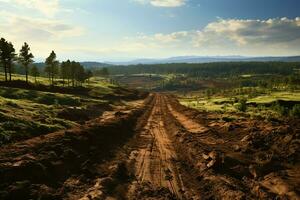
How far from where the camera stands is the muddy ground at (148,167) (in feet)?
66.5

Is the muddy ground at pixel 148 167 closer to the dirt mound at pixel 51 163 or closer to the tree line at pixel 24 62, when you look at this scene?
the dirt mound at pixel 51 163

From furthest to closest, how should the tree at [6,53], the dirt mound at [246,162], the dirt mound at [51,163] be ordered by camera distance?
the tree at [6,53] < the dirt mound at [246,162] < the dirt mound at [51,163]

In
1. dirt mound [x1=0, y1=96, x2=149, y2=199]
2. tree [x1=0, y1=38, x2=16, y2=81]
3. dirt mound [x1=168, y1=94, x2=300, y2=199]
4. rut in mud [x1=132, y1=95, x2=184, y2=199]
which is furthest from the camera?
tree [x1=0, y1=38, x2=16, y2=81]

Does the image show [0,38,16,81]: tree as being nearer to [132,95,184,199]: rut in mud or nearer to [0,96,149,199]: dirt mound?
[132,95,184,199]: rut in mud

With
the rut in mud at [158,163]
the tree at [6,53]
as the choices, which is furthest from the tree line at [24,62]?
the rut in mud at [158,163]

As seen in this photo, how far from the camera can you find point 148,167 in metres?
27.2

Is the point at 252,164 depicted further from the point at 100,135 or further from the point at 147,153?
the point at 100,135

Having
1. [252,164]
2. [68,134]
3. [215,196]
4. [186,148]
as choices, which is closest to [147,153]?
[186,148]

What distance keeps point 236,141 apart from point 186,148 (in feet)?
23.8

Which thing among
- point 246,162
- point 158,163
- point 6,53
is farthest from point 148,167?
point 6,53

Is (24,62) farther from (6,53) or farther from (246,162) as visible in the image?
(246,162)

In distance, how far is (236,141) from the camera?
38.9 m

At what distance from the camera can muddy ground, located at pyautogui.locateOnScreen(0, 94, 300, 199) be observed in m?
20.3

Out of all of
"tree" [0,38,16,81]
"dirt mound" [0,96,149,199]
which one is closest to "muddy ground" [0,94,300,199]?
"dirt mound" [0,96,149,199]
